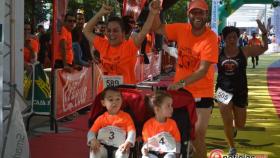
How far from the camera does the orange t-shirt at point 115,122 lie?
440cm

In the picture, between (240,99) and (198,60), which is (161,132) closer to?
(198,60)

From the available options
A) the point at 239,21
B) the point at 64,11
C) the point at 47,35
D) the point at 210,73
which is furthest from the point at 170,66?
the point at 239,21

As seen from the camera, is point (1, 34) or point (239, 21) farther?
point (239, 21)

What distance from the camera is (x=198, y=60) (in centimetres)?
489

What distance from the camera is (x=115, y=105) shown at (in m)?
4.42

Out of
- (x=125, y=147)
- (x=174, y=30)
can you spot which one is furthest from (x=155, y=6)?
(x=125, y=147)

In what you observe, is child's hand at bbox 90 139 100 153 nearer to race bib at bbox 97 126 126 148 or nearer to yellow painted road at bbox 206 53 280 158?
race bib at bbox 97 126 126 148

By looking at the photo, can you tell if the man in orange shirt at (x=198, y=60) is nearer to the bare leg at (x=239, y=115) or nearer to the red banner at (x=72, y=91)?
the bare leg at (x=239, y=115)

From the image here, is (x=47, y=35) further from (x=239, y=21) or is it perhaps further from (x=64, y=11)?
(x=239, y=21)

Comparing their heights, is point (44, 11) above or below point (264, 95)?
above

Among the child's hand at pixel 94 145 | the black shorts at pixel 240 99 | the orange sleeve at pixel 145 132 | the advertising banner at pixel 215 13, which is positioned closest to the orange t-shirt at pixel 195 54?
the orange sleeve at pixel 145 132

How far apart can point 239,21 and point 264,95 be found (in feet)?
208

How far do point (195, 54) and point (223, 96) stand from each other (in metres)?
1.85

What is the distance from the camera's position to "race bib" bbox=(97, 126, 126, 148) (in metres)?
4.34
